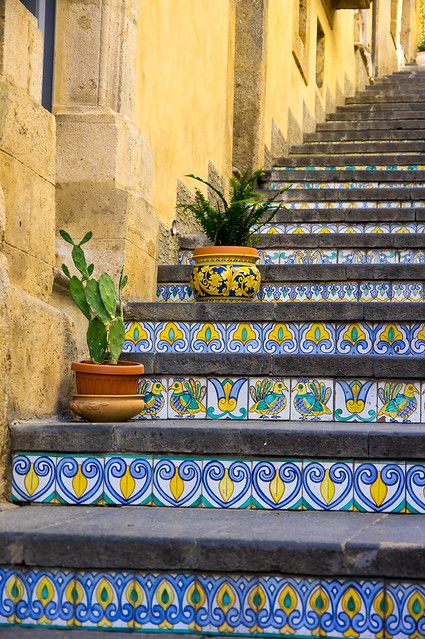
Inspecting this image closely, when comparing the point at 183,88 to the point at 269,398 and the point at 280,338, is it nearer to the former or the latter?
the point at 280,338

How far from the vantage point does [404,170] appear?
27.1ft

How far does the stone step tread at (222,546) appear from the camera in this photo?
2.54 metres

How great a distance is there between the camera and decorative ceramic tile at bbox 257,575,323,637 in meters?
2.59

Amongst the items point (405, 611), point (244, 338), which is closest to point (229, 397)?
point (244, 338)

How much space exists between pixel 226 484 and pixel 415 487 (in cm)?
58

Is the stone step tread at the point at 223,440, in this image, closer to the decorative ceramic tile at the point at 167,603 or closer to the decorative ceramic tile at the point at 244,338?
the decorative ceramic tile at the point at 167,603

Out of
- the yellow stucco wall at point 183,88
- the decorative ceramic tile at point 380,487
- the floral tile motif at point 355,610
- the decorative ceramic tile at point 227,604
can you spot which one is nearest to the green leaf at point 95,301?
the decorative ceramic tile at point 380,487

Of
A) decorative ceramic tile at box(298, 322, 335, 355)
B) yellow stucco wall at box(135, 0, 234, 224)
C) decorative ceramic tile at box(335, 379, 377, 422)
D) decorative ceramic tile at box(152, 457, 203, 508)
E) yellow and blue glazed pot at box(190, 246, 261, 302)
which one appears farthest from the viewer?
yellow stucco wall at box(135, 0, 234, 224)

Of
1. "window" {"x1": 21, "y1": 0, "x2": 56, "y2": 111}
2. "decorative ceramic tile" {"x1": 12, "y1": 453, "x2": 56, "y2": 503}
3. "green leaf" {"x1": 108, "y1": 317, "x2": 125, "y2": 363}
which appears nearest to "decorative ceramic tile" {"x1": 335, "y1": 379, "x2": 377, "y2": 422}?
"green leaf" {"x1": 108, "y1": 317, "x2": 125, "y2": 363}

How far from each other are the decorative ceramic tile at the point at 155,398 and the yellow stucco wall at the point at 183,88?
1774 mm

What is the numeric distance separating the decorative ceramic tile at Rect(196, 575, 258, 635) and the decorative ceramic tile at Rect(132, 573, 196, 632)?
0.02 meters

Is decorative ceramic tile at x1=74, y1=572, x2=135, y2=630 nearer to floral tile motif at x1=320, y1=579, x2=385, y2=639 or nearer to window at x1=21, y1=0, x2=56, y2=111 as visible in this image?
floral tile motif at x1=320, y1=579, x2=385, y2=639

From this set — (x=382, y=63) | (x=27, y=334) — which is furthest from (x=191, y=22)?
(x=382, y=63)

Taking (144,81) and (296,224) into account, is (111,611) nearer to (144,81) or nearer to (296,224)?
(144,81)
